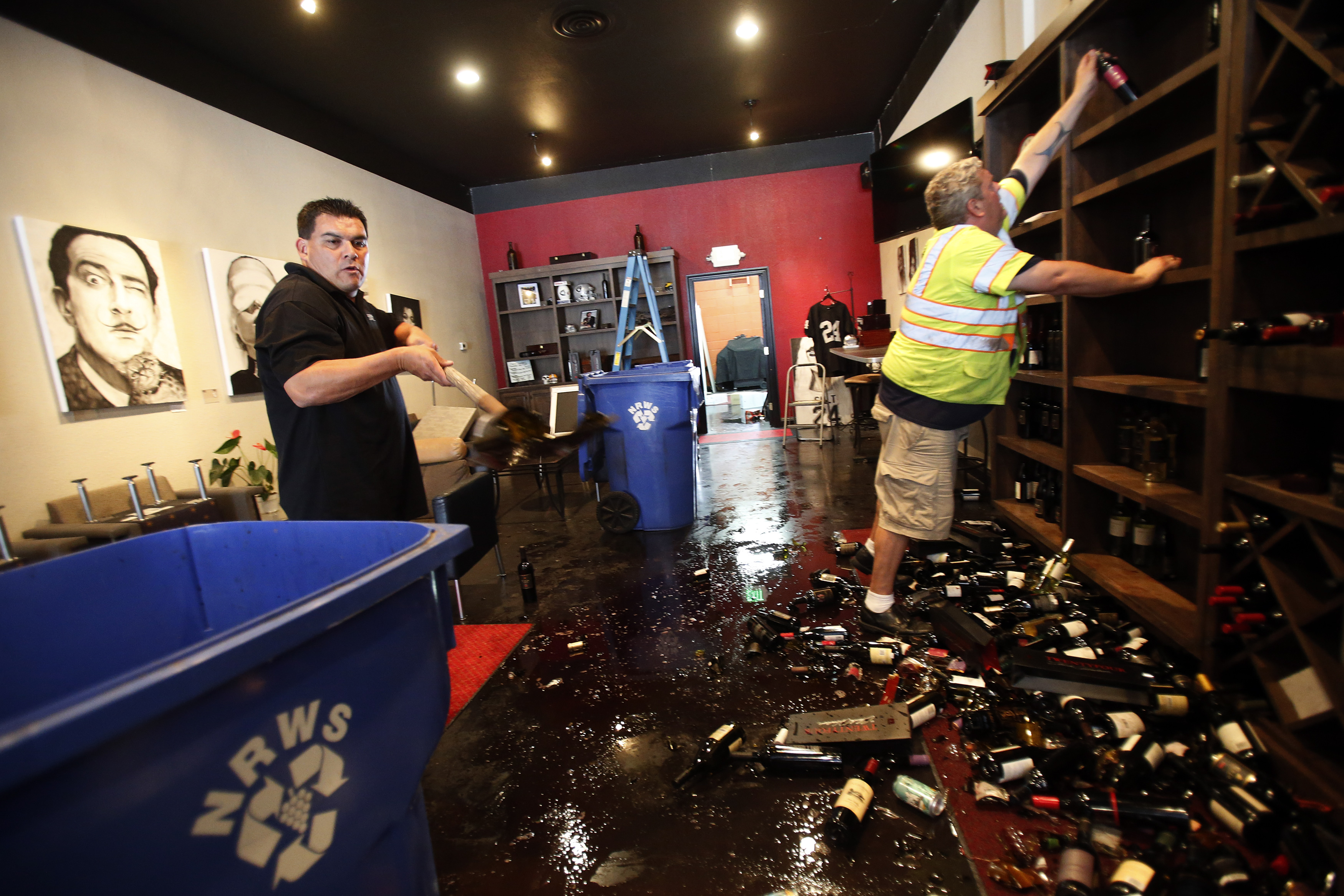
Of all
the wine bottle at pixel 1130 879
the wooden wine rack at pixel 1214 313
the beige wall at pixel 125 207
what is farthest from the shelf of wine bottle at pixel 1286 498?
the beige wall at pixel 125 207

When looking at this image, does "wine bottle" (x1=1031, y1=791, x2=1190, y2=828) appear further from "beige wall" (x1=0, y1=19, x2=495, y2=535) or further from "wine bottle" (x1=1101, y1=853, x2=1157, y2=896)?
"beige wall" (x1=0, y1=19, x2=495, y2=535)

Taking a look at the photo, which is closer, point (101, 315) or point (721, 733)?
point (721, 733)

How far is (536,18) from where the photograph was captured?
4.43m

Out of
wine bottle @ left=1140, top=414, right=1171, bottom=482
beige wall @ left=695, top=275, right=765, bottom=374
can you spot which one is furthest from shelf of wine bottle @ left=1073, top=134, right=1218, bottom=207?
beige wall @ left=695, top=275, right=765, bottom=374

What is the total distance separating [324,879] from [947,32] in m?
6.17

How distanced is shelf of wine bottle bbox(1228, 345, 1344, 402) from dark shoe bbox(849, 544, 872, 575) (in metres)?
1.64

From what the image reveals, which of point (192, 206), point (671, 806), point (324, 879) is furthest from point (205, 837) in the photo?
point (192, 206)

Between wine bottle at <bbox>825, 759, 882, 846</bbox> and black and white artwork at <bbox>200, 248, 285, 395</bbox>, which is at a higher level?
black and white artwork at <bbox>200, 248, 285, 395</bbox>

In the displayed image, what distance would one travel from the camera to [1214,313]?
1718 mm

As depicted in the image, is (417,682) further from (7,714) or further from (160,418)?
(160,418)

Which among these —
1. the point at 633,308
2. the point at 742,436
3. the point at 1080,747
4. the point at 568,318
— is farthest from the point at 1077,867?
the point at 568,318

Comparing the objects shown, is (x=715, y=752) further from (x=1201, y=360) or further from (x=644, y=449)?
(x=644, y=449)

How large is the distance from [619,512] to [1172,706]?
2.97 meters

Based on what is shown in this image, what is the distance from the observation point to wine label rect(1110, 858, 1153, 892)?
4.01 ft
